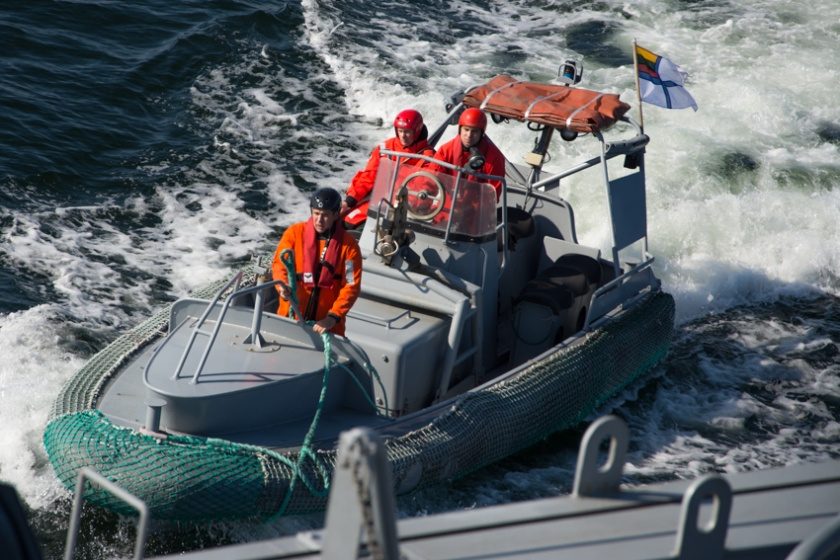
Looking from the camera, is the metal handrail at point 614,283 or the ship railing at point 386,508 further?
the metal handrail at point 614,283

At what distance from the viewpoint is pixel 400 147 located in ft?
26.1

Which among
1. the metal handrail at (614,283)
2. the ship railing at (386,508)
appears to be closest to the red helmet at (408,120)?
the metal handrail at (614,283)

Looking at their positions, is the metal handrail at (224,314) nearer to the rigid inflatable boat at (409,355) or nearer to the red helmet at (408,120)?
the rigid inflatable boat at (409,355)

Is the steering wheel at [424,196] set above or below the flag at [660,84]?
below

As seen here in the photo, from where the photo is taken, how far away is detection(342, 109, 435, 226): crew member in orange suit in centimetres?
774

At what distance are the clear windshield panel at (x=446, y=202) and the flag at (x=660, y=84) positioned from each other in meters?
1.88

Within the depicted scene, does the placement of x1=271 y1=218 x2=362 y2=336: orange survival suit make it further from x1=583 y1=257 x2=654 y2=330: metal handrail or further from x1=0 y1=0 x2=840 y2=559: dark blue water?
x1=583 y1=257 x2=654 y2=330: metal handrail

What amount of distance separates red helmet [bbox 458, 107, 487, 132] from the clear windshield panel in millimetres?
565

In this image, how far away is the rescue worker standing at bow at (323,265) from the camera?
254 inches

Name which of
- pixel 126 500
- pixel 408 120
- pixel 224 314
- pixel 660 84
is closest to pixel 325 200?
pixel 224 314

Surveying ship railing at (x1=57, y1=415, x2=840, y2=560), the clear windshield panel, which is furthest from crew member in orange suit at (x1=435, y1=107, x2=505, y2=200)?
ship railing at (x1=57, y1=415, x2=840, y2=560)

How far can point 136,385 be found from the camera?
6621 mm

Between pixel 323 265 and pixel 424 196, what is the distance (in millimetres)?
964

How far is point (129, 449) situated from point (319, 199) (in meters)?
1.74
